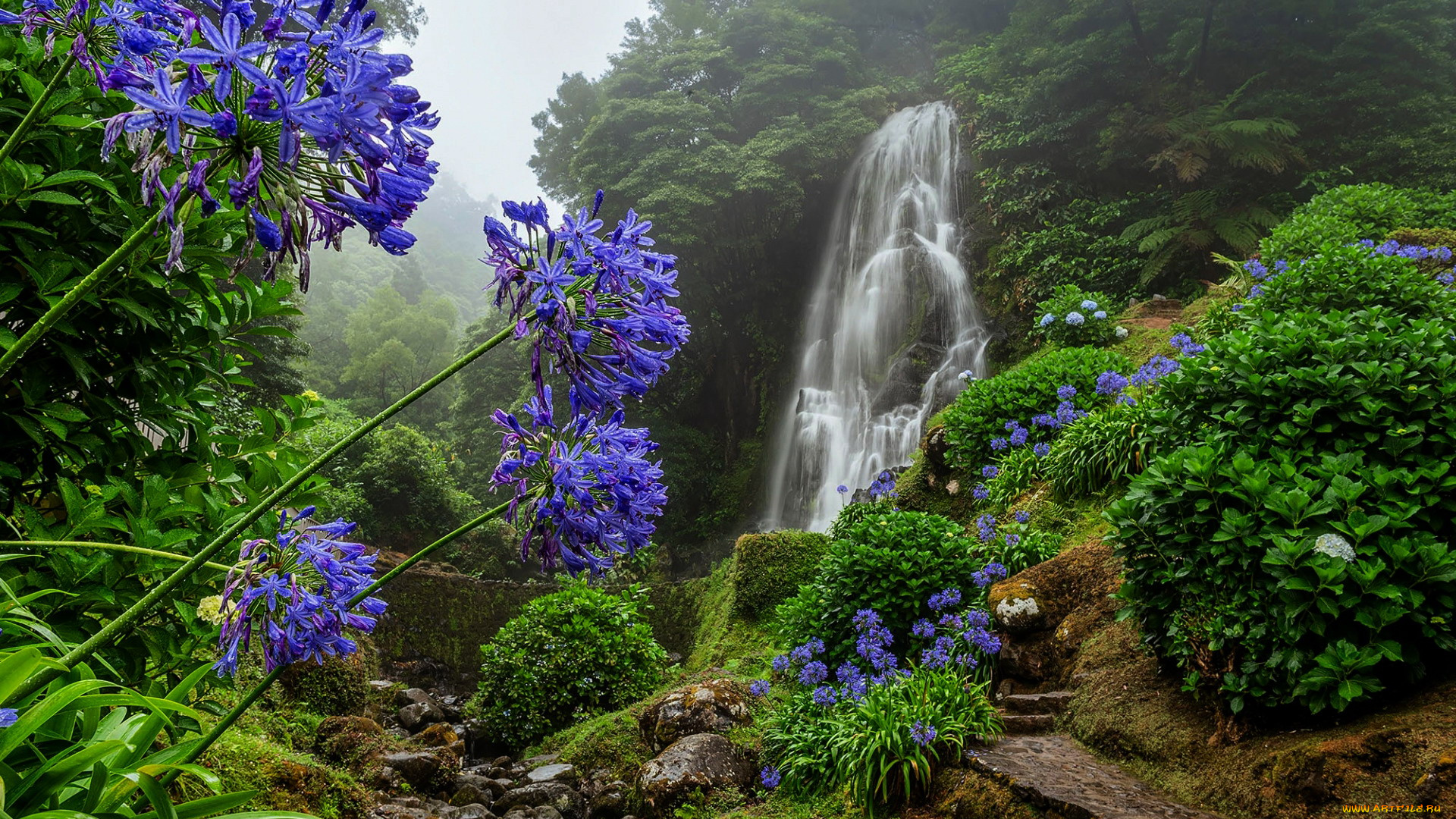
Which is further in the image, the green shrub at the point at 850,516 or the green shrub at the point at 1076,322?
the green shrub at the point at 1076,322

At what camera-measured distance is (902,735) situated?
143 inches

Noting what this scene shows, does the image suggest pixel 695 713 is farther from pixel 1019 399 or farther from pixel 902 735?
pixel 1019 399

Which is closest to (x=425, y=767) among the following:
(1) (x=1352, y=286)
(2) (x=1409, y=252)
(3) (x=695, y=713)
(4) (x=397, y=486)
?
(3) (x=695, y=713)

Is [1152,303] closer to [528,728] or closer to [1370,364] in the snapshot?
[1370,364]

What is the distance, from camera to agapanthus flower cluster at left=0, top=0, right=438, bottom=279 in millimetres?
853

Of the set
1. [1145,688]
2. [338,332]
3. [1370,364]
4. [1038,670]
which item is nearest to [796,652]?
[1038,670]

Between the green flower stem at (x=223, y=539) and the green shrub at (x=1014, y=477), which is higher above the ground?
the green shrub at (x=1014, y=477)

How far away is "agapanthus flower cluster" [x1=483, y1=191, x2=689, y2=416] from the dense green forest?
42.4 feet

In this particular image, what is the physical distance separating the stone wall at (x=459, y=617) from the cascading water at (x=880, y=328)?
10.8 ft

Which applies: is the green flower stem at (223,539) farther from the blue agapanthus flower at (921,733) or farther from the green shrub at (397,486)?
the green shrub at (397,486)

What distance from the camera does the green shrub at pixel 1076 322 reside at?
8844mm

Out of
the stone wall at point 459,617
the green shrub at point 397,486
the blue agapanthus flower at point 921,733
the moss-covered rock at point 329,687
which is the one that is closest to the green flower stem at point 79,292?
the blue agapanthus flower at point 921,733

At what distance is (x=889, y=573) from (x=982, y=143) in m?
14.5

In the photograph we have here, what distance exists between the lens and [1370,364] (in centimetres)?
304
